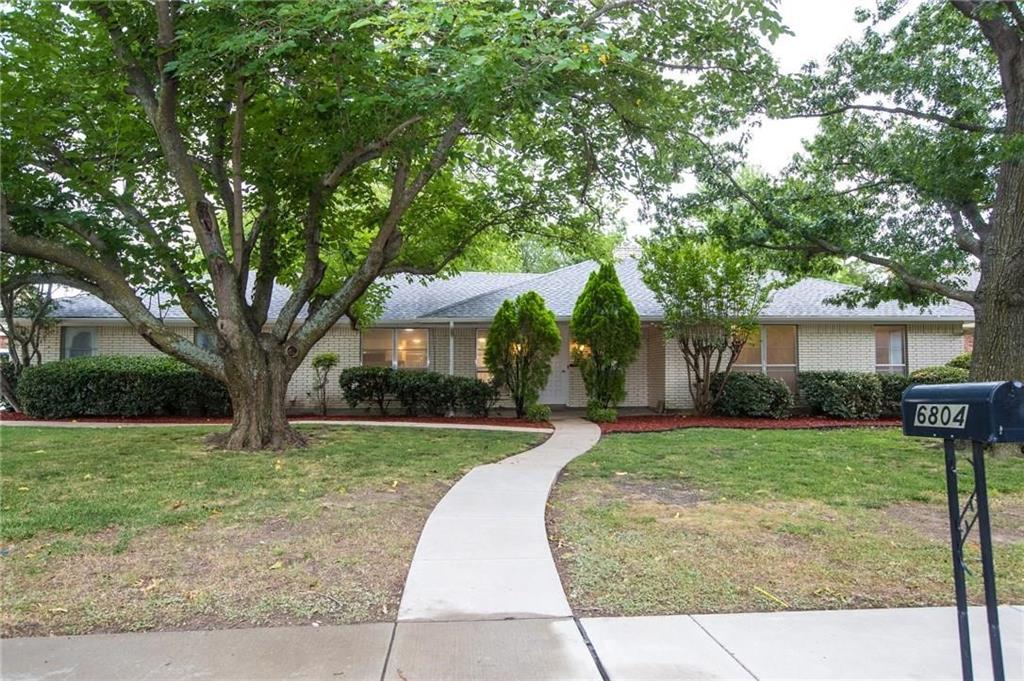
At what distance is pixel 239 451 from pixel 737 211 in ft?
30.8

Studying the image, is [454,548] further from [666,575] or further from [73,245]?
[73,245]

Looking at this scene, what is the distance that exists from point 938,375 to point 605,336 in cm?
802

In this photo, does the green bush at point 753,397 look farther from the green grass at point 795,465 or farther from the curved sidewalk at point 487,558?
the curved sidewalk at point 487,558

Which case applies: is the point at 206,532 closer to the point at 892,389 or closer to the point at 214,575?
the point at 214,575

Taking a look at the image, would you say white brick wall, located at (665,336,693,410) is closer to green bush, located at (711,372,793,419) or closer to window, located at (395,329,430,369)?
green bush, located at (711,372,793,419)

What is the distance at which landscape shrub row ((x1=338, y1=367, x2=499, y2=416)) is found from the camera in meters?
15.0

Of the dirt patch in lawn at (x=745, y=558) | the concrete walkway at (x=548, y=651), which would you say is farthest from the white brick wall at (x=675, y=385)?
the concrete walkway at (x=548, y=651)

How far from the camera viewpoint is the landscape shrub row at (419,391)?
49.1 feet

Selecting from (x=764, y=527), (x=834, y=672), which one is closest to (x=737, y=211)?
(x=764, y=527)

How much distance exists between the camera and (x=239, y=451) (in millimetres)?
9375

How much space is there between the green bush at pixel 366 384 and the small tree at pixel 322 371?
0.48 metres

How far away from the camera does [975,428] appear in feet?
8.12

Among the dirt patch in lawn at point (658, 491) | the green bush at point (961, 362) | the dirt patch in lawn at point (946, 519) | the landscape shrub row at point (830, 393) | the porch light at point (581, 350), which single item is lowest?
the dirt patch in lawn at point (946, 519)

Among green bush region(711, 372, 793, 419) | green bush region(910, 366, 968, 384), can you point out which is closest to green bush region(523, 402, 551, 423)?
green bush region(711, 372, 793, 419)
